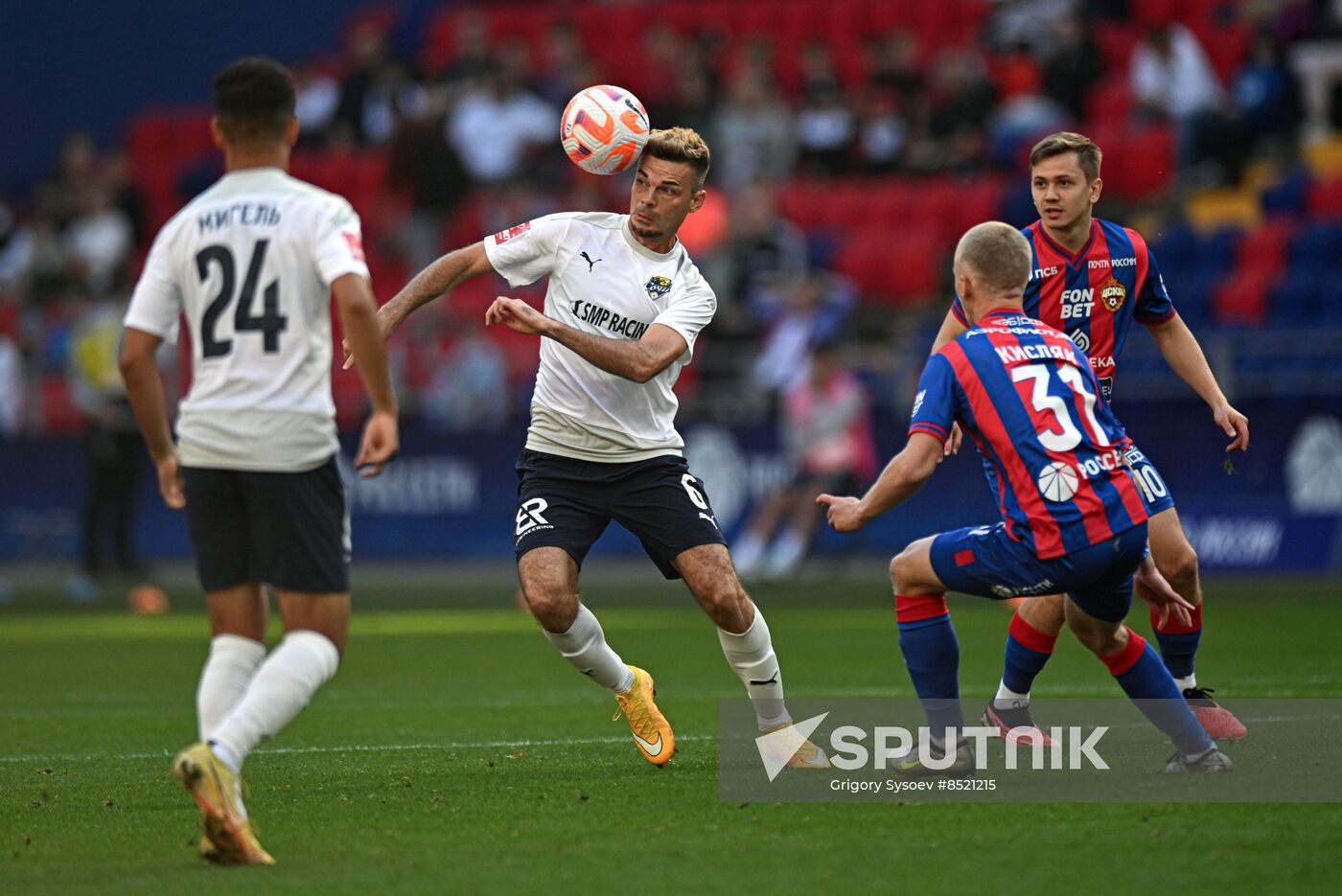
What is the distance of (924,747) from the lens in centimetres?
654

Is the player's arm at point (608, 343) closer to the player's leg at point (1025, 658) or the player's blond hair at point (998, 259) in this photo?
the player's blond hair at point (998, 259)

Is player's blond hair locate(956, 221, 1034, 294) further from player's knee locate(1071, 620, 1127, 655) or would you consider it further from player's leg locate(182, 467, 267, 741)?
player's leg locate(182, 467, 267, 741)

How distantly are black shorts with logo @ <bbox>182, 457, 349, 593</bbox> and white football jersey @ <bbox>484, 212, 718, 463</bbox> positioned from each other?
1895 mm

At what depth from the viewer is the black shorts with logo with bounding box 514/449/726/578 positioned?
7207 millimetres

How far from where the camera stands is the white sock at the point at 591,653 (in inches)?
284

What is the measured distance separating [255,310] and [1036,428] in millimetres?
2536

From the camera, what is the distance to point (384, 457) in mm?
5387

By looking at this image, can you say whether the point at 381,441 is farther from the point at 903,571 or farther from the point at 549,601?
the point at 903,571

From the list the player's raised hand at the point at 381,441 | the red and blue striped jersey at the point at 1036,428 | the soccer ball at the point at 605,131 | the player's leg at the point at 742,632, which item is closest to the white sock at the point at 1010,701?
the player's leg at the point at 742,632

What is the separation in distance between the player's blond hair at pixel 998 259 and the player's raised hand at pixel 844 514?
0.92 meters

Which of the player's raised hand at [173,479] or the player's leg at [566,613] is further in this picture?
the player's leg at [566,613]

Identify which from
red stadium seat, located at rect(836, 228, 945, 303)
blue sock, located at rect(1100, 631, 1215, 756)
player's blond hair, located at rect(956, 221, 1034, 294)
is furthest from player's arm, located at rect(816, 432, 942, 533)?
red stadium seat, located at rect(836, 228, 945, 303)

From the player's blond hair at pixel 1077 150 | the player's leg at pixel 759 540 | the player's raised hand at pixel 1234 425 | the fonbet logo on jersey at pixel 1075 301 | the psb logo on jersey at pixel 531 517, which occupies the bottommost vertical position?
the player's leg at pixel 759 540

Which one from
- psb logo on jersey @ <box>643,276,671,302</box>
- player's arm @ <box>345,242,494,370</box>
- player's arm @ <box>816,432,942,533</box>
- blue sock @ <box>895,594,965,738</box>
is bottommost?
blue sock @ <box>895,594,965,738</box>
